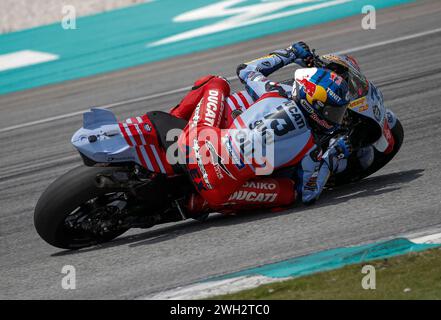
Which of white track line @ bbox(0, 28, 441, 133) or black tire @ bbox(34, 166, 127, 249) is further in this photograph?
white track line @ bbox(0, 28, 441, 133)

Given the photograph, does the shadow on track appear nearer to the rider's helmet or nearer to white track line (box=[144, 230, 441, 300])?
the rider's helmet

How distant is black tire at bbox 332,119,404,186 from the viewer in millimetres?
6910

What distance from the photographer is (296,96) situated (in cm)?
635

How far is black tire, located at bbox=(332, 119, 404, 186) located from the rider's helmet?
69 centimetres

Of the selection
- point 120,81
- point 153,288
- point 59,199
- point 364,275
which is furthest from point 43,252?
point 120,81

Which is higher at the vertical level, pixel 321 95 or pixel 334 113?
pixel 321 95

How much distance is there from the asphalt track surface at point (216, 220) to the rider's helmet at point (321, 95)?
0.72m

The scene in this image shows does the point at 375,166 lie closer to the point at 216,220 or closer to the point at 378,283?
the point at 216,220

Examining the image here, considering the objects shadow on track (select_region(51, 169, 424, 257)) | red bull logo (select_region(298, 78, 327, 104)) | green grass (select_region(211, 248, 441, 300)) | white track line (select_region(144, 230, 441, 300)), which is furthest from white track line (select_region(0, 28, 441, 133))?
green grass (select_region(211, 248, 441, 300))

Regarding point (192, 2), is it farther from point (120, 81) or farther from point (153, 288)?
point (153, 288)

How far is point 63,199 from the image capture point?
5980mm

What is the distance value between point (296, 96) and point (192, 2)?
11.2 metres

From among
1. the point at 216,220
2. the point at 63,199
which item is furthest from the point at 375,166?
the point at 63,199

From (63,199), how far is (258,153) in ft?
4.83
